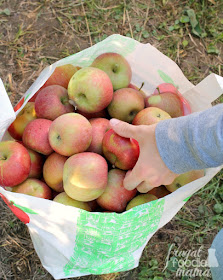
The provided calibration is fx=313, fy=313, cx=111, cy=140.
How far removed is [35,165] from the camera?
1310 mm

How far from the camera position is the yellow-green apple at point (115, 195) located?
1.18 meters

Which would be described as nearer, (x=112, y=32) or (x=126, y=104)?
(x=126, y=104)

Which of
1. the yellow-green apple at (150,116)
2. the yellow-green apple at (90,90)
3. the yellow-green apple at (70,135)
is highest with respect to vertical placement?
the yellow-green apple at (90,90)

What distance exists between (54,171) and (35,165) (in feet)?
0.44

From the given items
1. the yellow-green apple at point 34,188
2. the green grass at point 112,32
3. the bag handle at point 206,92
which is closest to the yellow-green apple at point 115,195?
the yellow-green apple at point 34,188

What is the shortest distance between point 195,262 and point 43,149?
108 centimetres

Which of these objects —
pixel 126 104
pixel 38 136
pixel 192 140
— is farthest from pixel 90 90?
pixel 192 140

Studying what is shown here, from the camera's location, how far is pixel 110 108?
1358 millimetres

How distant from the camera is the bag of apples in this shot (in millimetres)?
1064

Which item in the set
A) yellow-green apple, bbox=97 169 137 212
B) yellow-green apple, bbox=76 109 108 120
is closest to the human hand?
yellow-green apple, bbox=97 169 137 212

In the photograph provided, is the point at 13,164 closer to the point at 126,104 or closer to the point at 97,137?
the point at 97,137

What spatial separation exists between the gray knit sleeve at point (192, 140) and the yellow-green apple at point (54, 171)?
17.3 inches

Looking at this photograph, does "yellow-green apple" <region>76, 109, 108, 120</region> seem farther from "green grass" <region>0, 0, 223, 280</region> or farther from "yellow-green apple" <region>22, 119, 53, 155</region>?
"green grass" <region>0, 0, 223, 280</region>

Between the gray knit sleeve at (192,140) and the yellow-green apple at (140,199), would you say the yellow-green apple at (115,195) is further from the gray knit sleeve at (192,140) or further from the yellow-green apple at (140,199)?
the gray knit sleeve at (192,140)
